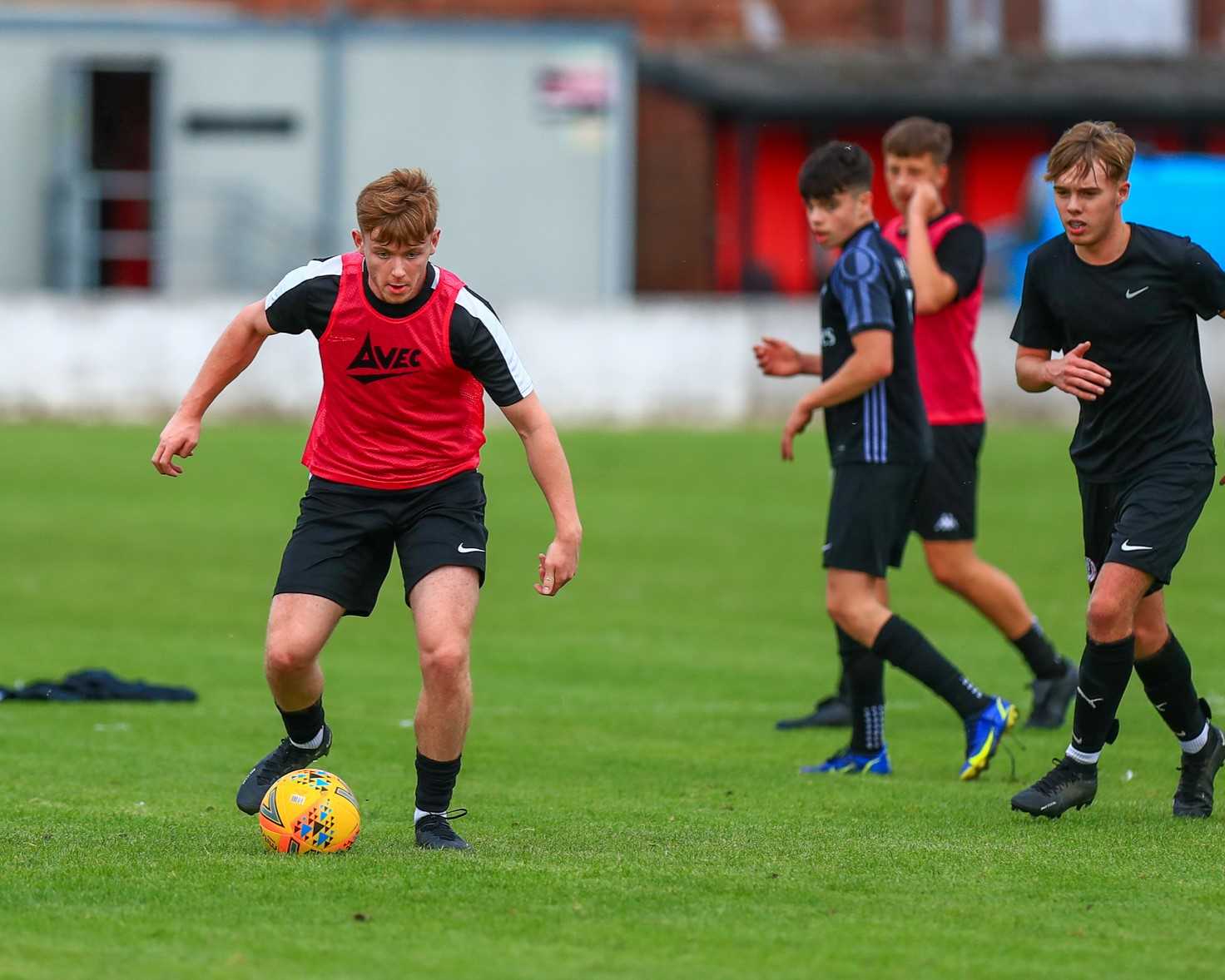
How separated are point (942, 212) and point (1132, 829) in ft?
11.7

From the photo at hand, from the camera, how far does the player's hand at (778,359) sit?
898 centimetres

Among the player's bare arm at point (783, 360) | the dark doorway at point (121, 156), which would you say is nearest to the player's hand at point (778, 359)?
the player's bare arm at point (783, 360)

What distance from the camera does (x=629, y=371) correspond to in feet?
85.9

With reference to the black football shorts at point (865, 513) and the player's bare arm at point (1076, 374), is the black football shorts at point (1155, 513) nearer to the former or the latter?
the player's bare arm at point (1076, 374)

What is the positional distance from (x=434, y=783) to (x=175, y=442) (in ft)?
4.41

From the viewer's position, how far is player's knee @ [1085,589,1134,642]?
7.00 meters

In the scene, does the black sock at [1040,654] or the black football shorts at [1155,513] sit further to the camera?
the black sock at [1040,654]

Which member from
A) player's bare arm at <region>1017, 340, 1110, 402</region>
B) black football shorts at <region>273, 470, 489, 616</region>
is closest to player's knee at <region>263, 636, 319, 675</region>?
black football shorts at <region>273, 470, 489, 616</region>

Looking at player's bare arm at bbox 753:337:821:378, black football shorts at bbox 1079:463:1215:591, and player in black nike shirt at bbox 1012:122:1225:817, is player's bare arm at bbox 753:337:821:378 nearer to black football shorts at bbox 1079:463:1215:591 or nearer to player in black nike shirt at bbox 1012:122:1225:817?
player in black nike shirt at bbox 1012:122:1225:817

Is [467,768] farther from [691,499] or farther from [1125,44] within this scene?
[1125,44]

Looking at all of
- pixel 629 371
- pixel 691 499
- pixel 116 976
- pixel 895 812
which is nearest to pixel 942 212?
pixel 895 812

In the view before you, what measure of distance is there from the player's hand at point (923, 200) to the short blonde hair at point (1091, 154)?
93.0 inches

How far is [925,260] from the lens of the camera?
9.37 metres

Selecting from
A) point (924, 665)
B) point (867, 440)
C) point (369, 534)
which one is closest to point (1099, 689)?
point (924, 665)
